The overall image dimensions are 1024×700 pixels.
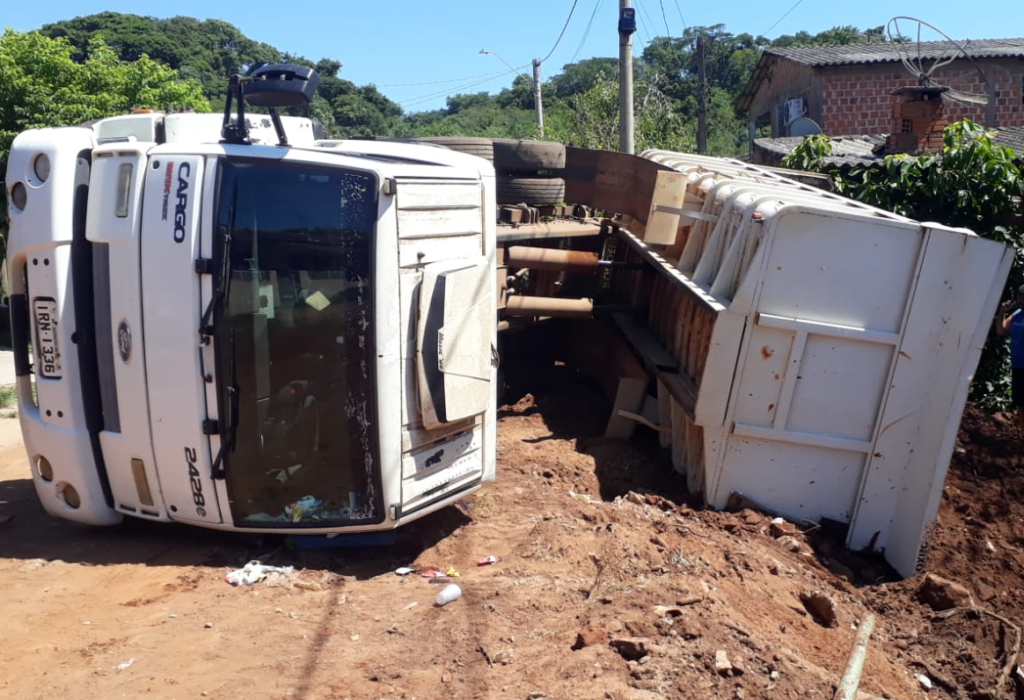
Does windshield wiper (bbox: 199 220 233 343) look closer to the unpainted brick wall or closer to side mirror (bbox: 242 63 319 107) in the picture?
side mirror (bbox: 242 63 319 107)

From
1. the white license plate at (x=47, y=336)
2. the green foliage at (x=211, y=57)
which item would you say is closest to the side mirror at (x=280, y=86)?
the white license plate at (x=47, y=336)

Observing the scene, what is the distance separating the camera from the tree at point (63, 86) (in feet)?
45.5

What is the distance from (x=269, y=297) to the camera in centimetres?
443

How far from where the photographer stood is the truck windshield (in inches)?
173

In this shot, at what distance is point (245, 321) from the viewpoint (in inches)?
174

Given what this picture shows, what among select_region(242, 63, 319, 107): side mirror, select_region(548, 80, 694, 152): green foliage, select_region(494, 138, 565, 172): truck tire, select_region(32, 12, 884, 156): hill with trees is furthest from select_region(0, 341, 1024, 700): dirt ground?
select_region(32, 12, 884, 156): hill with trees

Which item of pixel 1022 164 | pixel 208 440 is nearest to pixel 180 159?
pixel 208 440

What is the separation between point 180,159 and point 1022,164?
7.35 meters

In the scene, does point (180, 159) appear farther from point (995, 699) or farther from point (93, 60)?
point (93, 60)

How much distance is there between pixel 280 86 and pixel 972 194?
6.27 meters

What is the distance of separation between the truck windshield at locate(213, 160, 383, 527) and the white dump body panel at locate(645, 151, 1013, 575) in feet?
7.16

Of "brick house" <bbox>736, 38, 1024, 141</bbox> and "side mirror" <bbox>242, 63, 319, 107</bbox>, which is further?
"brick house" <bbox>736, 38, 1024, 141</bbox>

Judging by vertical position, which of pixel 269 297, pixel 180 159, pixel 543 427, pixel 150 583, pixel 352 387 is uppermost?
pixel 180 159

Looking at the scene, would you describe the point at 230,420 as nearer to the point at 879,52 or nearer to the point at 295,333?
the point at 295,333
